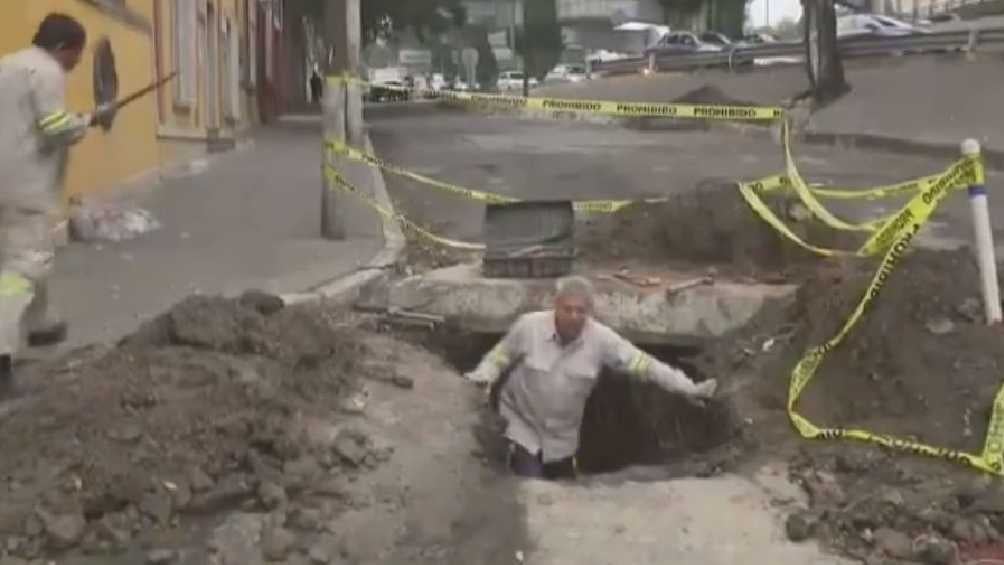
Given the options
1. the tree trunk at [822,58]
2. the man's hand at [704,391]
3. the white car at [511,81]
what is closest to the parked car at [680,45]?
the white car at [511,81]

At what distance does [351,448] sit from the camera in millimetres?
5844

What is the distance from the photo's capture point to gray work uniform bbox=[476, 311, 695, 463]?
23.5 ft

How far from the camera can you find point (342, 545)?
16.6 ft

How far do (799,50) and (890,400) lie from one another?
38.2 meters

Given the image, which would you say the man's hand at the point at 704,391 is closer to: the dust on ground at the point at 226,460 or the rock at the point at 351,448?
the dust on ground at the point at 226,460

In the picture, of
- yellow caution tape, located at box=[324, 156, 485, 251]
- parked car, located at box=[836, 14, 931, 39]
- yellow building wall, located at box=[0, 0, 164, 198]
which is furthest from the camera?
parked car, located at box=[836, 14, 931, 39]

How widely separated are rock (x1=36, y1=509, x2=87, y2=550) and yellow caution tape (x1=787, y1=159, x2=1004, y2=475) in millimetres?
3214

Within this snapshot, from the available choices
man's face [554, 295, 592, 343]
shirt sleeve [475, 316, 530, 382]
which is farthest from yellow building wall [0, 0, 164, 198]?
man's face [554, 295, 592, 343]

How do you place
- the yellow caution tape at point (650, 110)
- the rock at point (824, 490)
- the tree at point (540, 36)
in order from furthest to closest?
the tree at point (540, 36), the yellow caution tape at point (650, 110), the rock at point (824, 490)

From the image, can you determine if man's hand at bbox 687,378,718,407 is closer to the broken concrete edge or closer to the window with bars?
the broken concrete edge

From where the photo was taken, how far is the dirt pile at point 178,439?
503cm

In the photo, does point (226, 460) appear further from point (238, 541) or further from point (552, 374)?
point (552, 374)

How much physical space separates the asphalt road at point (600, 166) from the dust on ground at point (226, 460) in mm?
5598

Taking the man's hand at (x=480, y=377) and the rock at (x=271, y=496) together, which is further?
the man's hand at (x=480, y=377)
